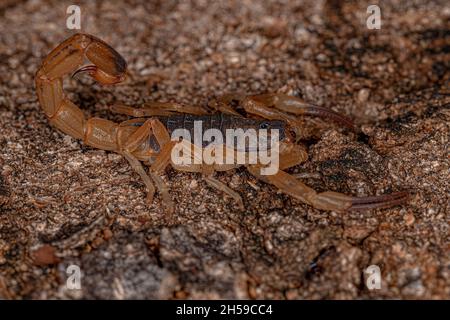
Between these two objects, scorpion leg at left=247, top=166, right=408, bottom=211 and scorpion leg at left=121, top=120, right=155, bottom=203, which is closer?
scorpion leg at left=247, top=166, right=408, bottom=211

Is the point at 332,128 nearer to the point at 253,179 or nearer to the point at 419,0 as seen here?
the point at 253,179

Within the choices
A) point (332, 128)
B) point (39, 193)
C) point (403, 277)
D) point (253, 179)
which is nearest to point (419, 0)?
point (332, 128)

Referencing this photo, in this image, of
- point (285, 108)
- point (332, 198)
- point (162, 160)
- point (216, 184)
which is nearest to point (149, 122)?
point (162, 160)

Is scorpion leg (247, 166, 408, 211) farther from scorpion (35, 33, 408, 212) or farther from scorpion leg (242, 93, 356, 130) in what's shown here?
scorpion leg (242, 93, 356, 130)

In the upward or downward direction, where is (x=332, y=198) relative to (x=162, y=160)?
downward

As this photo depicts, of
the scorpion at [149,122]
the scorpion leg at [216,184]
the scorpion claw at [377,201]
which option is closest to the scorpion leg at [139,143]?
the scorpion at [149,122]

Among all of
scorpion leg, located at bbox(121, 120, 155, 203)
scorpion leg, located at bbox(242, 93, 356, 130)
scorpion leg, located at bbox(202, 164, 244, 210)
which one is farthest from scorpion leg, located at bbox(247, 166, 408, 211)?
scorpion leg, located at bbox(121, 120, 155, 203)

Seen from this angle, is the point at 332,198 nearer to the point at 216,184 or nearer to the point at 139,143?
the point at 216,184

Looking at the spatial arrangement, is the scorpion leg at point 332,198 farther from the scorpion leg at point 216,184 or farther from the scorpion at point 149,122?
the scorpion leg at point 216,184
